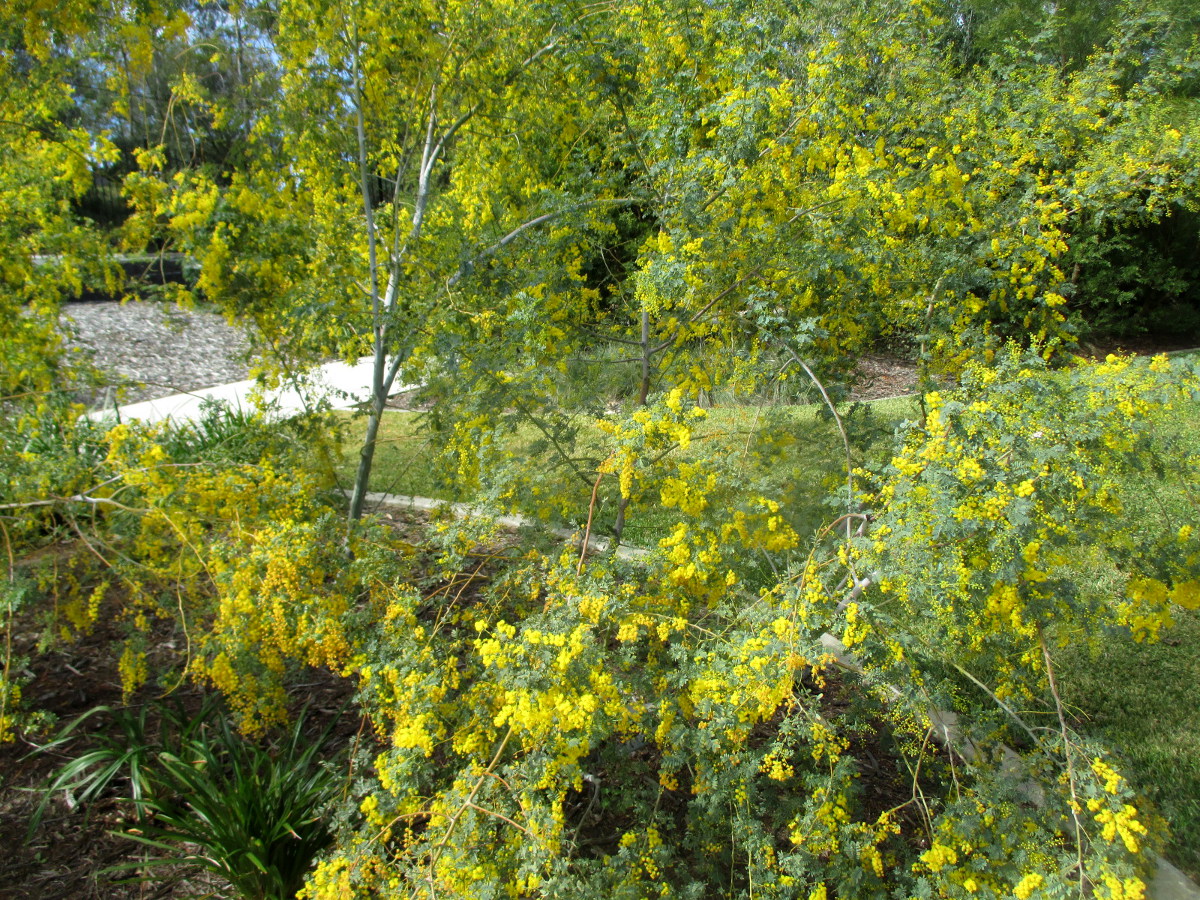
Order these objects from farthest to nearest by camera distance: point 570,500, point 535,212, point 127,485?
point 535,212, point 570,500, point 127,485

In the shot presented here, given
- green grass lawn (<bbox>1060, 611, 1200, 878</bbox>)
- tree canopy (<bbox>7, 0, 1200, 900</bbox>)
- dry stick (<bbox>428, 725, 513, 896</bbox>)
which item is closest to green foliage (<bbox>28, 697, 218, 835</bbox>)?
tree canopy (<bbox>7, 0, 1200, 900</bbox>)

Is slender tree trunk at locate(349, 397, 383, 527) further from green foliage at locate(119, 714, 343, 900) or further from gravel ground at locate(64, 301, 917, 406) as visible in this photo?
gravel ground at locate(64, 301, 917, 406)

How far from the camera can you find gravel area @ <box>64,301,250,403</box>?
846 centimetres

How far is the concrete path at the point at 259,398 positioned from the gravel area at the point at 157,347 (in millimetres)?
261

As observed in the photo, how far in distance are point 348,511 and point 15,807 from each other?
5.23ft

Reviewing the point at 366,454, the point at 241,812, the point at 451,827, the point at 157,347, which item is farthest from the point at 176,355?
Answer: the point at 451,827

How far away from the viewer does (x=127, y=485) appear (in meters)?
2.40

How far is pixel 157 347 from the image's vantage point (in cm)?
989

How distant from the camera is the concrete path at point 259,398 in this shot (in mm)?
3655

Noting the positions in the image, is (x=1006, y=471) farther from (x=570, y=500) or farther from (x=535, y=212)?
(x=535, y=212)

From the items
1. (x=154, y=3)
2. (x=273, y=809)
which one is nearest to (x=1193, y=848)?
(x=273, y=809)

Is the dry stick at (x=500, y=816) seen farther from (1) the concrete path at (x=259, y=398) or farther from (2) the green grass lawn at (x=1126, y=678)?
(1) the concrete path at (x=259, y=398)

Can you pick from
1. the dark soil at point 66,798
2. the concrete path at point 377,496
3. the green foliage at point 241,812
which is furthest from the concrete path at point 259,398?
the green foliage at point 241,812

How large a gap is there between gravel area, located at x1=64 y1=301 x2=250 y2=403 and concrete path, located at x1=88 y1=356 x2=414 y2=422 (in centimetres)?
26
